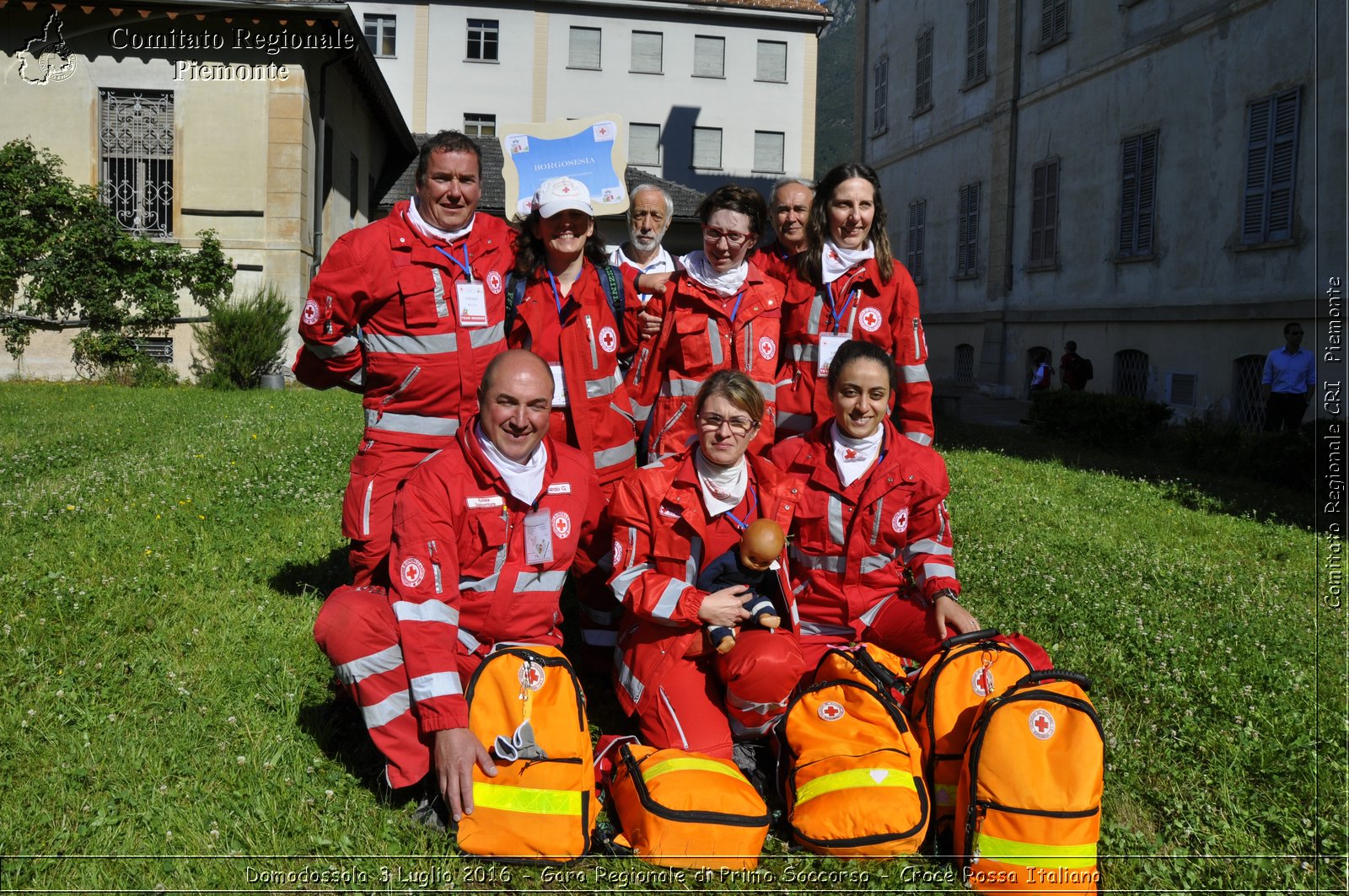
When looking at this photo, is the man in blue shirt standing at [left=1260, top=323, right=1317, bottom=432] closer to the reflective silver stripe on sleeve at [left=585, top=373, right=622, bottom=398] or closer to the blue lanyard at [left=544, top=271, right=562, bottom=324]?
the reflective silver stripe on sleeve at [left=585, top=373, right=622, bottom=398]

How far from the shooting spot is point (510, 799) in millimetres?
3162

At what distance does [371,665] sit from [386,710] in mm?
162

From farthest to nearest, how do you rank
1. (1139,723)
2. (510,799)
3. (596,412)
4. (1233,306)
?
(1233,306), (596,412), (1139,723), (510,799)

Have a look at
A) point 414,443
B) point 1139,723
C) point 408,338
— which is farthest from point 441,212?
point 1139,723

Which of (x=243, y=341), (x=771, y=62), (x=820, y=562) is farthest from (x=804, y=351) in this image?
(x=771, y=62)

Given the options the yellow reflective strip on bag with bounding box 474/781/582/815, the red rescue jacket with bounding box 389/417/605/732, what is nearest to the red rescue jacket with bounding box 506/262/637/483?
the red rescue jacket with bounding box 389/417/605/732

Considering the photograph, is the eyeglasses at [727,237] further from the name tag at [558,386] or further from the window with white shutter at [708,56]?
the window with white shutter at [708,56]

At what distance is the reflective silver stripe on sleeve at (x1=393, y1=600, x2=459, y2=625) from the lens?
135 inches

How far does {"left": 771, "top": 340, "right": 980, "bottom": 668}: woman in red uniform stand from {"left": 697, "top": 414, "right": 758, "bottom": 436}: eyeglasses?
0.43 metres

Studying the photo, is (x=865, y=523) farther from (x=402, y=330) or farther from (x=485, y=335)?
(x=402, y=330)

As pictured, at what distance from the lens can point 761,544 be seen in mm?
3736

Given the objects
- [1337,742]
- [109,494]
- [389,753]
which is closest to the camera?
[389,753]

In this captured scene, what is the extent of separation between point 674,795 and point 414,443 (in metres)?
2.00

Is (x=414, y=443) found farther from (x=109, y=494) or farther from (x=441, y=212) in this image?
(x=109, y=494)
